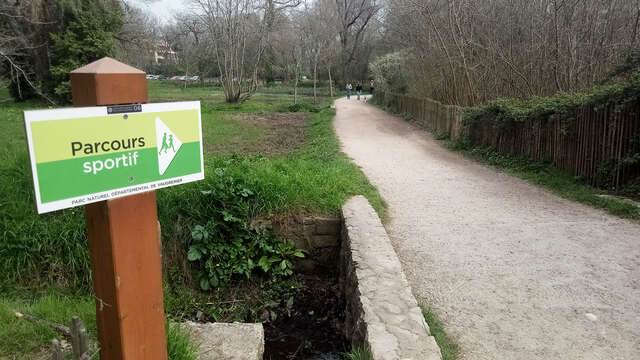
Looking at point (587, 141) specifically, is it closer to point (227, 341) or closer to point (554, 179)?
point (554, 179)

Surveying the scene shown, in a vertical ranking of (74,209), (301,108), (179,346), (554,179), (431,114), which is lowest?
(554,179)

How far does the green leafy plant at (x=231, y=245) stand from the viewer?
5219 mm

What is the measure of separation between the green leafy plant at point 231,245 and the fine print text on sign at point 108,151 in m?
3.22

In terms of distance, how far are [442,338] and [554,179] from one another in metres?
6.28

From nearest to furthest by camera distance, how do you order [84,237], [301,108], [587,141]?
[84,237], [587,141], [301,108]

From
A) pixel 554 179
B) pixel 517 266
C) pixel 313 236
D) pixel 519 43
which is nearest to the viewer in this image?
pixel 517 266

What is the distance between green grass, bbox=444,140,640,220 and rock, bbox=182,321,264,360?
577 centimetres

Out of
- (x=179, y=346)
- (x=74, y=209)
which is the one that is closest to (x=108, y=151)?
(x=179, y=346)

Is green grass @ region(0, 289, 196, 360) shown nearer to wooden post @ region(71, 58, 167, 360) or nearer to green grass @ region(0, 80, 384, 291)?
wooden post @ region(71, 58, 167, 360)

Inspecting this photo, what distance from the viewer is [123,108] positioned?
1.87 meters

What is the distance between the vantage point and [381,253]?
4574 millimetres

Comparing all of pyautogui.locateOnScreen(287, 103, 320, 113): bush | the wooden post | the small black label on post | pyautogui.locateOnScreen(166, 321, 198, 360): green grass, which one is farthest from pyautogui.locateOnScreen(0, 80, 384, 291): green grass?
pyautogui.locateOnScreen(287, 103, 320, 113): bush

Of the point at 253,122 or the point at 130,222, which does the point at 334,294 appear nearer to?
the point at 130,222

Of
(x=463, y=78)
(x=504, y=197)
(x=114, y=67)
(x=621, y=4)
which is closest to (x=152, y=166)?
(x=114, y=67)
